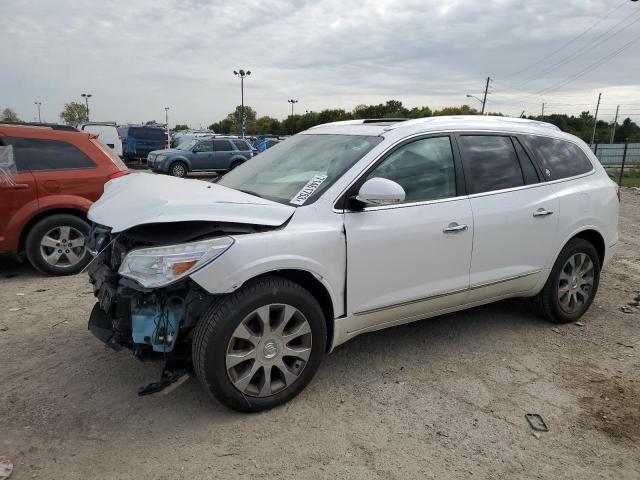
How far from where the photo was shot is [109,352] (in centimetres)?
389

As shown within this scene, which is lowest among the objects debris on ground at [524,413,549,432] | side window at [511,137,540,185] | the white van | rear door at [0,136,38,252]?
debris on ground at [524,413,549,432]

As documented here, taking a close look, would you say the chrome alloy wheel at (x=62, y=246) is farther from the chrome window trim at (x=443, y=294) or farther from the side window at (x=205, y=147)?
the side window at (x=205, y=147)

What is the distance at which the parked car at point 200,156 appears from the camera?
20297 mm

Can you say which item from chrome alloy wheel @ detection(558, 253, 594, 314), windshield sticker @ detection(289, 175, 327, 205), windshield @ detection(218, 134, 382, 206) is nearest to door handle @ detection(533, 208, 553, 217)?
chrome alloy wheel @ detection(558, 253, 594, 314)

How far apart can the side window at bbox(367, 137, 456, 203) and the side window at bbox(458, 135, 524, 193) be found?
7.0 inches

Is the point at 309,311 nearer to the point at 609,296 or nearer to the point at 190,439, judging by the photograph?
the point at 190,439

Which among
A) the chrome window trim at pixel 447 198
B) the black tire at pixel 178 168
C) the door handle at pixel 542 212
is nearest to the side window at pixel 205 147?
the black tire at pixel 178 168

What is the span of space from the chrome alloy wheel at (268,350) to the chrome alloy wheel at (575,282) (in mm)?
2594

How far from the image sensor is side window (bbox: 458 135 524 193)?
390 cm

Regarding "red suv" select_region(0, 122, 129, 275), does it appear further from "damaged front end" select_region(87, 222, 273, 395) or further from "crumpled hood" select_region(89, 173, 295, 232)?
"damaged front end" select_region(87, 222, 273, 395)

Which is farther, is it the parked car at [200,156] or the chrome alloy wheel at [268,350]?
the parked car at [200,156]

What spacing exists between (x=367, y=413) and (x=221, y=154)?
19168 mm

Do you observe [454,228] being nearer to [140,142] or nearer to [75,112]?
[140,142]

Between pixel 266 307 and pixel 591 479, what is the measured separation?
193cm
